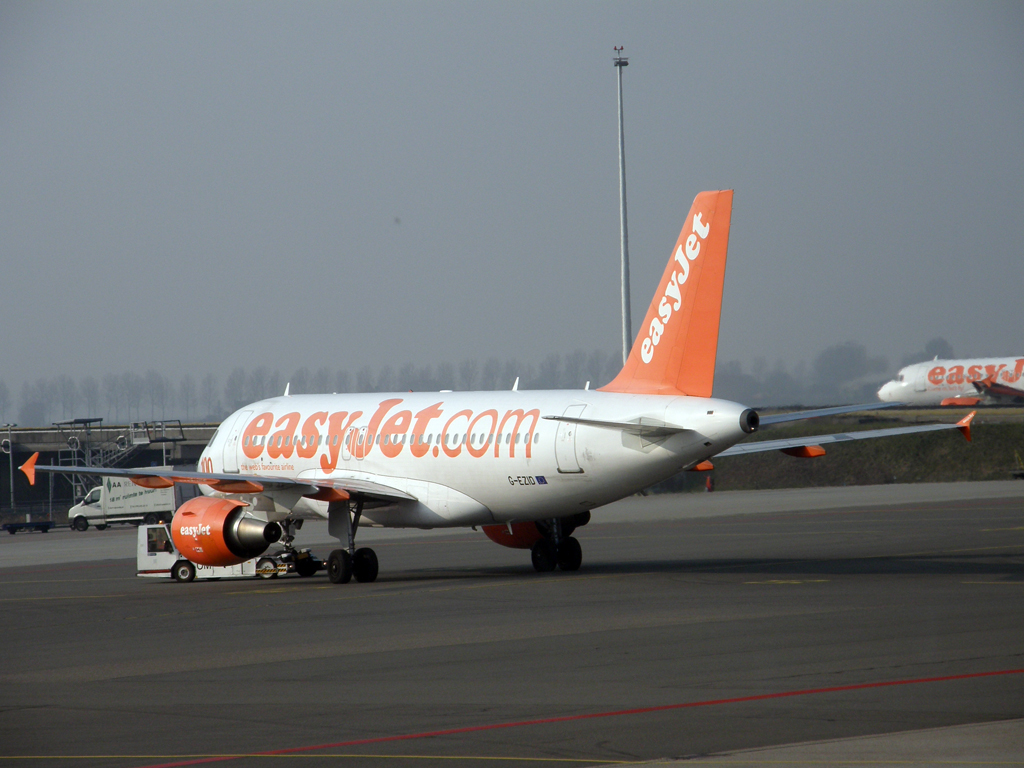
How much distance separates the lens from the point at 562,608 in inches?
854

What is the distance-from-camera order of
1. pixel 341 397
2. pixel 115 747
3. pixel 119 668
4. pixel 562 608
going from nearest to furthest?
pixel 115 747 < pixel 119 668 < pixel 562 608 < pixel 341 397

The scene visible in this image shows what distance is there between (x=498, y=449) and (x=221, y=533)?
651 cm

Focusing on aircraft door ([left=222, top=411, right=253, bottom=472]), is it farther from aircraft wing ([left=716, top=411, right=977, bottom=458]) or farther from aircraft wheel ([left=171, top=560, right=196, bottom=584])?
aircraft wing ([left=716, top=411, right=977, bottom=458])

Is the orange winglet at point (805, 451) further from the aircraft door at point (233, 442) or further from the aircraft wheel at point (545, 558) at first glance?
the aircraft door at point (233, 442)

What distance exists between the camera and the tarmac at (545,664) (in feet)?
35.7

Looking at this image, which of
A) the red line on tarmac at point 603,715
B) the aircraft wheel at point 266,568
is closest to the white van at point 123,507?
the aircraft wheel at point 266,568

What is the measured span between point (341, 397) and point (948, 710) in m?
23.0

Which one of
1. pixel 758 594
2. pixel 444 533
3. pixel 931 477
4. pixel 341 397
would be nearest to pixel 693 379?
pixel 758 594

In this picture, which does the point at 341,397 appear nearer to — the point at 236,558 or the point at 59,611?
the point at 236,558

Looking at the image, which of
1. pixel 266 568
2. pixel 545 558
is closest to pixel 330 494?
pixel 266 568

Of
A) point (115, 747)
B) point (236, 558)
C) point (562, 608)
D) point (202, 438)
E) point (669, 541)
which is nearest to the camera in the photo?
point (115, 747)

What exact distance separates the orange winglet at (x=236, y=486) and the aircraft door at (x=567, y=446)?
7182 mm

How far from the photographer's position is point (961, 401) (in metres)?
96.8

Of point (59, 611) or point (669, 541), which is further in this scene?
point (669, 541)
